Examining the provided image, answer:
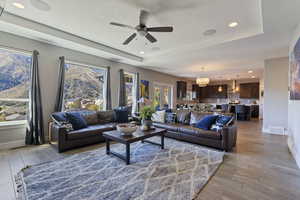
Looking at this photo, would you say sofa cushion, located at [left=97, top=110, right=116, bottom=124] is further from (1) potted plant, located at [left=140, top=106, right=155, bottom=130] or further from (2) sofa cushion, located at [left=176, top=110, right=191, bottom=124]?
(2) sofa cushion, located at [left=176, top=110, right=191, bottom=124]

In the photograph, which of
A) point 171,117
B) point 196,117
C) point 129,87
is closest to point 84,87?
point 129,87

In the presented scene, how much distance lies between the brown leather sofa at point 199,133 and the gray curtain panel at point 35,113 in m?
3.25

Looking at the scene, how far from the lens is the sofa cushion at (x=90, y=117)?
422 cm

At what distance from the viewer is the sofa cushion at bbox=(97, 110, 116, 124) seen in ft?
15.0

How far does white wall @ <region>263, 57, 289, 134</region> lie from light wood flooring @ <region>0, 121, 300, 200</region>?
59.8 inches

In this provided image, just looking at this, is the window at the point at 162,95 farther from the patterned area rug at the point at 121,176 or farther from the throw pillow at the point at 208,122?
the patterned area rug at the point at 121,176

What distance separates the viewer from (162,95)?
870 centimetres

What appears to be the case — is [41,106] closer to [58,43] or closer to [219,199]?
[58,43]

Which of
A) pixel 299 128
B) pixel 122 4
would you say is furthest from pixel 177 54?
pixel 299 128

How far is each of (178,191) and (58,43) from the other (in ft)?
15.0

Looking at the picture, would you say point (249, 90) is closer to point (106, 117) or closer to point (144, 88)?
point (144, 88)

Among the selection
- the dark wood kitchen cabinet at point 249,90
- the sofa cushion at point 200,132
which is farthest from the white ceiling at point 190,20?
the dark wood kitchen cabinet at point 249,90

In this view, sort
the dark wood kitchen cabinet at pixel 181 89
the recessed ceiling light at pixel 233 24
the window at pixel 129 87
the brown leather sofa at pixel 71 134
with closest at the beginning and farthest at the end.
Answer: the recessed ceiling light at pixel 233 24
the brown leather sofa at pixel 71 134
the window at pixel 129 87
the dark wood kitchen cabinet at pixel 181 89

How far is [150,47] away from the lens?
461cm
